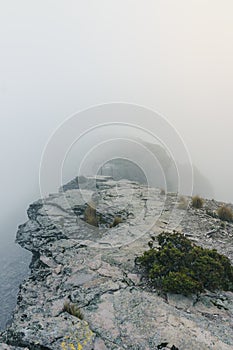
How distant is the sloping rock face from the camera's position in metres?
7.36

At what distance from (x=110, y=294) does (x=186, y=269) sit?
9.59 ft

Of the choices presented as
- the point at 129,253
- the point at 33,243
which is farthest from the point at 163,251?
the point at 33,243

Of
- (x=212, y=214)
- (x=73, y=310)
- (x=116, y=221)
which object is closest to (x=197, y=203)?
(x=212, y=214)

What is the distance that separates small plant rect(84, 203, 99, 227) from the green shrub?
645 centimetres

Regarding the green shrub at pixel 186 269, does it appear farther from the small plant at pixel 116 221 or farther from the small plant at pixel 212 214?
the small plant at pixel 212 214

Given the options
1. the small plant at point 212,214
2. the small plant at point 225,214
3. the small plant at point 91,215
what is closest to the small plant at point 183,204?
the small plant at point 212,214

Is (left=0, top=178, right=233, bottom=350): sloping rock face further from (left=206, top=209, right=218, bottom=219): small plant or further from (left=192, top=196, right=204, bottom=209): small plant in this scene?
(left=192, top=196, right=204, bottom=209): small plant

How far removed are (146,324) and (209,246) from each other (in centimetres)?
684

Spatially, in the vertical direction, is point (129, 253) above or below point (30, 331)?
above

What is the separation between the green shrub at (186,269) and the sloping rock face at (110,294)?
349mm

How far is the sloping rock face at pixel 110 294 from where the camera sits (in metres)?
7.36

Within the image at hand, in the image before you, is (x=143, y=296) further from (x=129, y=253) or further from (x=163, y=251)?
(x=129, y=253)

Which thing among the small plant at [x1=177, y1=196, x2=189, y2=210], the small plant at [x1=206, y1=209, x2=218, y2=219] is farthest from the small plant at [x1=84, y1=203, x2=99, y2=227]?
the small plant at [x1=206, y1=209, x2=218, y2=219]

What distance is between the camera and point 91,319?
8156mm
